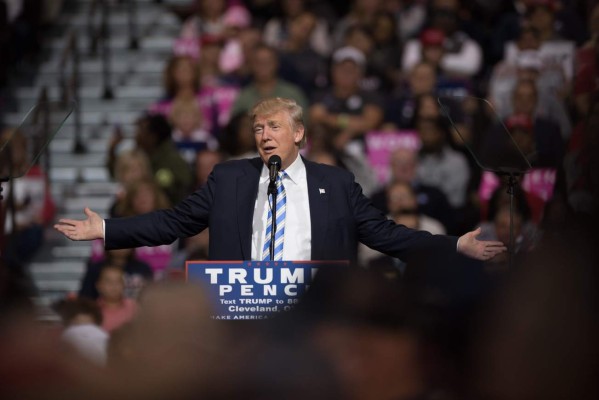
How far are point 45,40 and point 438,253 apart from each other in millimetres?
11130

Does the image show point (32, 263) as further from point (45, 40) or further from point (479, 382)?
point (479, 382)

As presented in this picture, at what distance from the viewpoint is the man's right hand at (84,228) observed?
5.02 meters

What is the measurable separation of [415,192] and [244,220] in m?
4.63

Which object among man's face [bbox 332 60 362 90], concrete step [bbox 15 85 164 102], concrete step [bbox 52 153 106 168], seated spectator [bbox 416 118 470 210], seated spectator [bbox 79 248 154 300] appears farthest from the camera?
concrete step [bbox 15 85 164 102]

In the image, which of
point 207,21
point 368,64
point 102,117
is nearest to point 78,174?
point 102,117

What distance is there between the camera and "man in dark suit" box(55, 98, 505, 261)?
16.7 feet

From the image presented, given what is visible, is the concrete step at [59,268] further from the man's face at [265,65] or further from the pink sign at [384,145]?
the pink sign at [384,145]

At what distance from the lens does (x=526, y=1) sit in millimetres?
11727

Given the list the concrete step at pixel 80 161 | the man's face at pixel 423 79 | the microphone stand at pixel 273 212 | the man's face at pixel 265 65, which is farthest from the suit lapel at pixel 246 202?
the concrete step at pixel 80 161

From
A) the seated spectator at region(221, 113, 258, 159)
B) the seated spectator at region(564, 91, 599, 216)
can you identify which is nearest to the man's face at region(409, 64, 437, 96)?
the seated spectator at region(221, 113, 258, 159)

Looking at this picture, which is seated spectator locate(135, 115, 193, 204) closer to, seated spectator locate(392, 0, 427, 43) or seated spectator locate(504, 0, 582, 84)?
seated spectator locate(392, 0, 427, 43)

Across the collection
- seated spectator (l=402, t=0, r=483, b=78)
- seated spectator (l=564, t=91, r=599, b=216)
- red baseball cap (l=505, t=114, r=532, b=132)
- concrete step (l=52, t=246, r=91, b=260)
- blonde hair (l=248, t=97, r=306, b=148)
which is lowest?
concrete step (l=52, t=246, r=91, b=260)

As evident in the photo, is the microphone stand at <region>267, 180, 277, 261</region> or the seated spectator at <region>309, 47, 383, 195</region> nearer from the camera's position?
the microphone stand at <region>267, 180, 277, 261</region>

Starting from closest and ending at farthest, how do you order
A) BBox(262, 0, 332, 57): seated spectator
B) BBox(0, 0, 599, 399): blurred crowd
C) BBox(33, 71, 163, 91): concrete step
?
Result: BBox(0, 0, 599, 399): blurred crowd < BBox(262, 0, 332, 57): seated spectator < BBox(33, 71, 163, 91): concrete step
